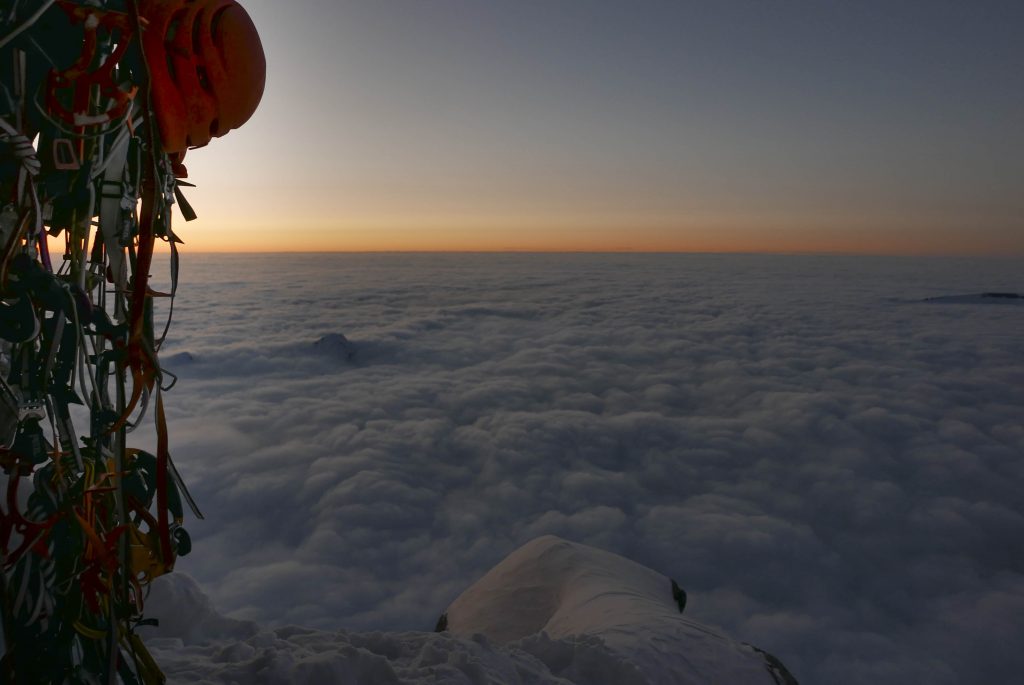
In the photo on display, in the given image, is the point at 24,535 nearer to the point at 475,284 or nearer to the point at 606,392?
the point at 606,392

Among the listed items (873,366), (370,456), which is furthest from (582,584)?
(873,366)

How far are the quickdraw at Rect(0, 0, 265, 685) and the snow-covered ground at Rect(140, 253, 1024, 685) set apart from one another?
344cm

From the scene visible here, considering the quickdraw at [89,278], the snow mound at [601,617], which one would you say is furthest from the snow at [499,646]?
the quickdraw at [89,278]

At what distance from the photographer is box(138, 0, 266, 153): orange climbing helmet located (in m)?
1.67

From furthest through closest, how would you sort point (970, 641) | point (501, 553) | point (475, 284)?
point (475, 284) < point (501, 553) < point (970, 641)

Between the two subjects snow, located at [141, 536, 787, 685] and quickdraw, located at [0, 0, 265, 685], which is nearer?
quickdraw, located at [0, 0, 265, 685]

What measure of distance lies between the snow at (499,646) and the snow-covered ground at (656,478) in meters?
1.30

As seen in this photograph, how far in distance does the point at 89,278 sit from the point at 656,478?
1455 centimetres

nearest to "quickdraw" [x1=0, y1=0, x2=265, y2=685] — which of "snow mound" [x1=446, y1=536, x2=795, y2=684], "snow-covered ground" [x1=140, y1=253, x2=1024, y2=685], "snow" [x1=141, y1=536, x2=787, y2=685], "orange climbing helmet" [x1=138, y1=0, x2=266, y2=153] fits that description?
"orange climbing helmet" [x1=138, y1=0, x2=266, y2=153]

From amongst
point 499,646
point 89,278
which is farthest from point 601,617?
point 89,278

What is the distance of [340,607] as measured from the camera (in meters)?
9.52

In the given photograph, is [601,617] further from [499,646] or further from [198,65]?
[198,65]

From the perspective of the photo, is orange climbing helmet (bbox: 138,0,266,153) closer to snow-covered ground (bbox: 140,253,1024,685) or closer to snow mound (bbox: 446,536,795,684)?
snow mound (bbox: 446,536,795,684)

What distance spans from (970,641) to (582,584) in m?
7.41
